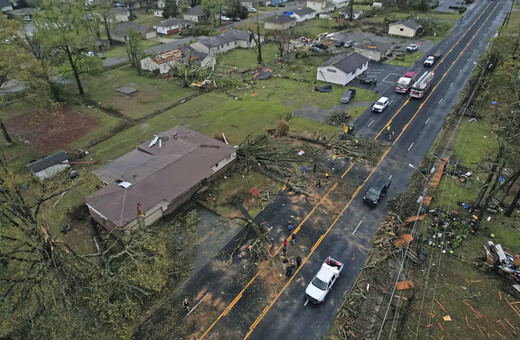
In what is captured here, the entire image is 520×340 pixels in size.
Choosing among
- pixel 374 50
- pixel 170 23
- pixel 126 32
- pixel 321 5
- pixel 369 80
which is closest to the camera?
pixel 369 80

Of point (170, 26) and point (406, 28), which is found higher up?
point (406, 28)

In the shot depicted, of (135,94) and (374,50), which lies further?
(374,50)

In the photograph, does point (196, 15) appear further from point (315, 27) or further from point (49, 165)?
point (49, 165)

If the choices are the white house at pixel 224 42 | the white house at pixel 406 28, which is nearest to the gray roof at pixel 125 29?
the white house at pixel 224 42

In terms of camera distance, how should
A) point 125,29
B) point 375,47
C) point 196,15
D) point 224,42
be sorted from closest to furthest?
point 375,47, point 224,42, point 125,29, point 196,15

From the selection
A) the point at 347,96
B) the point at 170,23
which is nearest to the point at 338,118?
the point at 347,96

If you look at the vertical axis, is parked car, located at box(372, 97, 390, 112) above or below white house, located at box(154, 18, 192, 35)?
below

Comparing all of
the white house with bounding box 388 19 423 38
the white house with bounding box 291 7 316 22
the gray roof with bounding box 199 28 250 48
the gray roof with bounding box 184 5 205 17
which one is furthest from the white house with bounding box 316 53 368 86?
the gray roof with bounding box 184 5 205 17

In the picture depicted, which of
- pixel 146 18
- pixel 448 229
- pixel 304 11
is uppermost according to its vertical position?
pixel 304 11

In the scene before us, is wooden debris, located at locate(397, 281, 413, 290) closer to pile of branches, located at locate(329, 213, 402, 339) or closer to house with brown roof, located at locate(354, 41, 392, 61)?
pile of branches, located at locate(329, 213, 402, 339)
